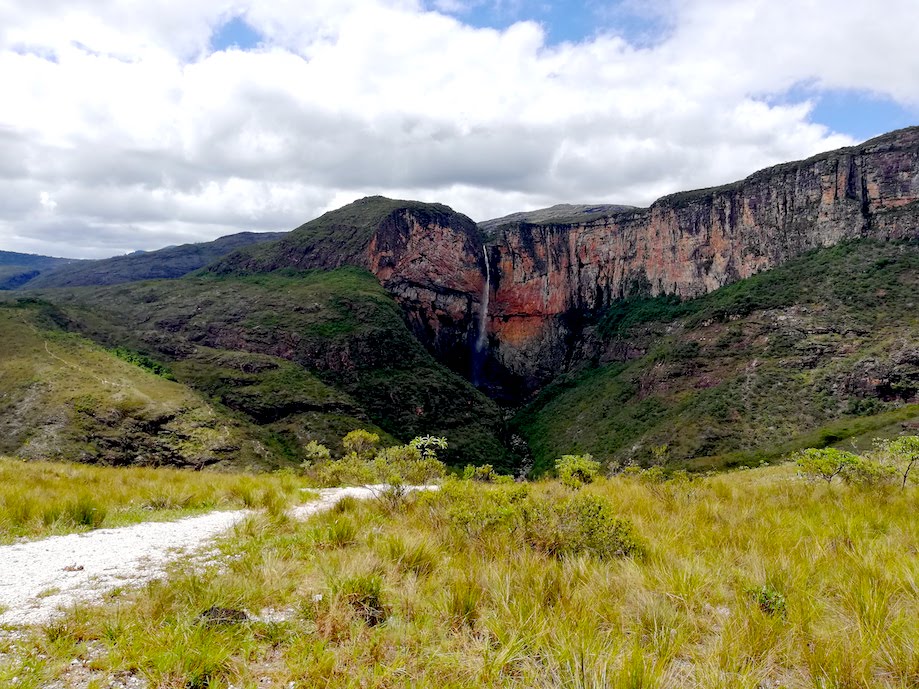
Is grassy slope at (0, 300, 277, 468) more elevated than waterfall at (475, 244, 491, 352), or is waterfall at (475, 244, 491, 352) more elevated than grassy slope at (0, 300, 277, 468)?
waterfall at (475, 244, 491, 352)

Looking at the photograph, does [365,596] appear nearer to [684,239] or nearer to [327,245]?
[684,239]

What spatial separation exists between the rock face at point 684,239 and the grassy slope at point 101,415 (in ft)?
247

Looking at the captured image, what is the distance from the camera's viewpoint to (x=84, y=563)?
15.4ft

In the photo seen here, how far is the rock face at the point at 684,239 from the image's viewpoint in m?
63.7

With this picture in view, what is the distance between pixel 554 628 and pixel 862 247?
8011cm

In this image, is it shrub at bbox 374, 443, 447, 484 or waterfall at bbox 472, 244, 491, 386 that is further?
waterfall at bbox 472, 244, 491, 386

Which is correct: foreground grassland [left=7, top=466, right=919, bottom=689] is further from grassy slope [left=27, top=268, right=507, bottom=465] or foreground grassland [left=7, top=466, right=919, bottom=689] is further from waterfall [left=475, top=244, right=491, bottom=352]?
waterfall [left=475, top=244, right=491, bottom=352]

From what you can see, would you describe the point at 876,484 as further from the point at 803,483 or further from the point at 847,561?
the point at 847,561

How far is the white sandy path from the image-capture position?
3733mm

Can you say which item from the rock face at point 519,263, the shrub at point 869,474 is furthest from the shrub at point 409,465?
the rock face at point 519,263

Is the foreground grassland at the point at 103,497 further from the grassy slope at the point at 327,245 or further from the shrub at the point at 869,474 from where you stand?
the grassy slope at the point at 327,245

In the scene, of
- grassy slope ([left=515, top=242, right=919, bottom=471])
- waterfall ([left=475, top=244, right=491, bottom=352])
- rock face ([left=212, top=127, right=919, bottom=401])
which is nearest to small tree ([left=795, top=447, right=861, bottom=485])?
grassy slope ([left=515, top=242, right=919, bottom=471])

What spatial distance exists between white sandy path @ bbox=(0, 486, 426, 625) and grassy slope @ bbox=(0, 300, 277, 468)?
41.2 metres

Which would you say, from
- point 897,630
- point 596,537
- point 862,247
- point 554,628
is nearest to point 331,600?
point 554,628
